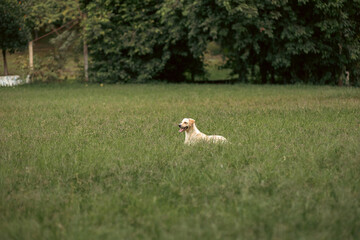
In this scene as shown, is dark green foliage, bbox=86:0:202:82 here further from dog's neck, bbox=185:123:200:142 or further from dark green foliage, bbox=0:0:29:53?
dog's neck, bbox=185:123:200:142

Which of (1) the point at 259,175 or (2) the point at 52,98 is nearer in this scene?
(1) the point at 259,175

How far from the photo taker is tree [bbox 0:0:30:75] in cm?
2106

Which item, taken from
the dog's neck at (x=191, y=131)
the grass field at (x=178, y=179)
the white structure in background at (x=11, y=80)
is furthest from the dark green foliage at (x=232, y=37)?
the dog's neck at (x=191, y=131)

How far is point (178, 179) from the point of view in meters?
5.21

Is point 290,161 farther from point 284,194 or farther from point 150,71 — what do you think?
point 150,71

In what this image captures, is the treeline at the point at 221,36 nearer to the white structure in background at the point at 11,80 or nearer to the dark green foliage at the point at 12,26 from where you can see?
the dark green foliage at the point at 12,26

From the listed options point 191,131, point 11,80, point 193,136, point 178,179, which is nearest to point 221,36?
point 11,80

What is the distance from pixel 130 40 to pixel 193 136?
16591 millimetres

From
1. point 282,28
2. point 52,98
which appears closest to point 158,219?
point 52,98

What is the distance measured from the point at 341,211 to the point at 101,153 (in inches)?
145

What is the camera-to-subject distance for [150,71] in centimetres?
Answer: 2323

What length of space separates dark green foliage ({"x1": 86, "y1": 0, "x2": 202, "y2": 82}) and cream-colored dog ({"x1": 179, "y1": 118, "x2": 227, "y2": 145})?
589 inches

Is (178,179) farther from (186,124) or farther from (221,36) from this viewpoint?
(221,36)

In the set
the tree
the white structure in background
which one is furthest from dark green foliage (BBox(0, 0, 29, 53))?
the white structure in background
